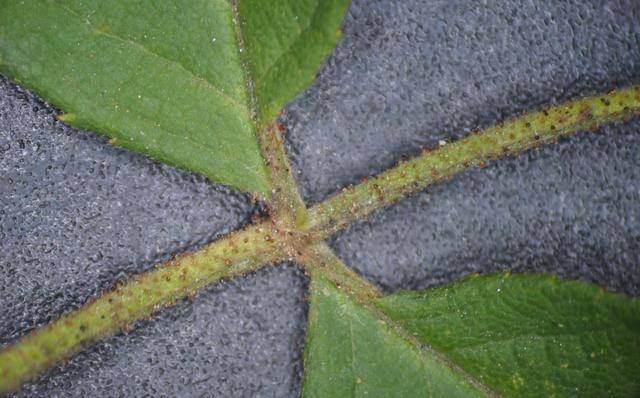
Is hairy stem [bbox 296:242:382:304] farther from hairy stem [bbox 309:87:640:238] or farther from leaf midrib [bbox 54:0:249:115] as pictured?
leaf midrib [bbox 54:0:249:115]

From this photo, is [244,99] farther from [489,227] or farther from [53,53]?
[489,227]

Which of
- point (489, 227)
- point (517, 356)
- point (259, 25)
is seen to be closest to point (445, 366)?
point (517, 356)

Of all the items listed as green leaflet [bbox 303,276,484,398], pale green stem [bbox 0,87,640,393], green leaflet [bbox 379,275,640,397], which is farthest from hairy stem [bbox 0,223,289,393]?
green leaflet [bbox 379,275,640,397]

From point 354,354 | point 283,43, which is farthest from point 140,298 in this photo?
point 283,43

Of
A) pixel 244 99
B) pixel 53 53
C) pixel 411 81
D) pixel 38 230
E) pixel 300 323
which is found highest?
pixel 411 81

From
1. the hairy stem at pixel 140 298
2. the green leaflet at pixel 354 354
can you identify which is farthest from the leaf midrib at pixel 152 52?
the green leaflet at pixel 354 354

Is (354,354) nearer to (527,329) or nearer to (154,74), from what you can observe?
(527,329)

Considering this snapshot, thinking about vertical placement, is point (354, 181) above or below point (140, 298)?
above
